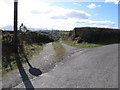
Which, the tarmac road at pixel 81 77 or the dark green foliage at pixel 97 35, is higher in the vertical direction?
the dark green foliage at pixel 97 35

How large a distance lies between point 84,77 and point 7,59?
5471 millimetres

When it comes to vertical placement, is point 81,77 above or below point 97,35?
below

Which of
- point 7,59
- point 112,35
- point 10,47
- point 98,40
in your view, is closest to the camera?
point 7,59

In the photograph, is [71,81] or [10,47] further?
[10,47]

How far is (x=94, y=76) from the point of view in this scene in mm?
7832

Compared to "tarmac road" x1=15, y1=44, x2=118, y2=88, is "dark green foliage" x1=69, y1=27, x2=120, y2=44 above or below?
above

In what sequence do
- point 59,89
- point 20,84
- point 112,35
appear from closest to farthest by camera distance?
point 59,89 → point 20,84 → point 112,35

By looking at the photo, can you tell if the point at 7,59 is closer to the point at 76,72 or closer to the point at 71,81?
the point at 76,72

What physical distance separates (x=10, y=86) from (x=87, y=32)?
20896mm

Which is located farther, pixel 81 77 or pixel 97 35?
pixel 97 35

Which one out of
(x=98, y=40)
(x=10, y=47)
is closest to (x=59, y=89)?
(x=10, y=47)

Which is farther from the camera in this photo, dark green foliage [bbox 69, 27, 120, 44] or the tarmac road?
dark green foliage [bbox 69, 27, 120, 44]

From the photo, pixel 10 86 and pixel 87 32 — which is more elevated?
pixel 87 32

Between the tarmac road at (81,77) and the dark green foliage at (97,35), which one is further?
the dark green foliage at (97,35)
